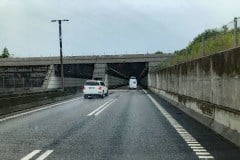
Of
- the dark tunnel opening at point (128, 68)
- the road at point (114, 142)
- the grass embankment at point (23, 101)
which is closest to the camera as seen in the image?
the road at point (114, 142)

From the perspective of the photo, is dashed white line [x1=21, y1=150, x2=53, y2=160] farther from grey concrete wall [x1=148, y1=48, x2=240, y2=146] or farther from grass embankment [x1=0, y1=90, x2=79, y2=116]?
grass embankment [x1=0, y1=90, x2=79, y2=116]

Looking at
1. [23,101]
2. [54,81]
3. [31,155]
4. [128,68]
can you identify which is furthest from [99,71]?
[31,155]

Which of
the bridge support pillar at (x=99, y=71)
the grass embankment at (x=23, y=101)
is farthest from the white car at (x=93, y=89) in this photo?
the bridge support pillar at (x=99, y=71)

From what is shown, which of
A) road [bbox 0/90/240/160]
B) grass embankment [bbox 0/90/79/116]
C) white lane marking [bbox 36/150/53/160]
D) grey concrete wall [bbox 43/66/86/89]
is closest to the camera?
white lane marking [bbox 36/150/53/160]

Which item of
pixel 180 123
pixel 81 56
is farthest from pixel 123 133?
pixel 81 56

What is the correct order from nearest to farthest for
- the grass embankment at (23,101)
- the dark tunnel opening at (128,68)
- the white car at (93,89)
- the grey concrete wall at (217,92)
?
the grey concrete wall at (217,92)
the grass embankment at (23,101)
the white car at (93,89)
the dark tunnel opening at (128,68)

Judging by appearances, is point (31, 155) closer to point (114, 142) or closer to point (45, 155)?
point (45, 155)

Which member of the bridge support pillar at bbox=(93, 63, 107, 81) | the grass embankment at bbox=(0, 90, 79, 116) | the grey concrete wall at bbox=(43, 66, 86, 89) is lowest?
the grass embankment at bbox=(0, 90, 79, 116)

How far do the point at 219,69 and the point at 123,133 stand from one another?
12.4 ft

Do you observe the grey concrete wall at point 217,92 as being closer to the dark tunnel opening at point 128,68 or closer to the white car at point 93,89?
the white car at point 93,89

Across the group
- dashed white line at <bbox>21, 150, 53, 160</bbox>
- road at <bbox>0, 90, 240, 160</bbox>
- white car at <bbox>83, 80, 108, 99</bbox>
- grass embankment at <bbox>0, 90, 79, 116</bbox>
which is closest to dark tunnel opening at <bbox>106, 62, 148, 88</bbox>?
white car at <bbox>83, 80, 108, 99</bbox>

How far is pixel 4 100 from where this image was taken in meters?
27.4

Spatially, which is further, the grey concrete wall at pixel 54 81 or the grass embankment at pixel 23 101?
the grey concrete wall at pixel 54 81

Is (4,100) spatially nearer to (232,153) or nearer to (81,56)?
(232,153)
